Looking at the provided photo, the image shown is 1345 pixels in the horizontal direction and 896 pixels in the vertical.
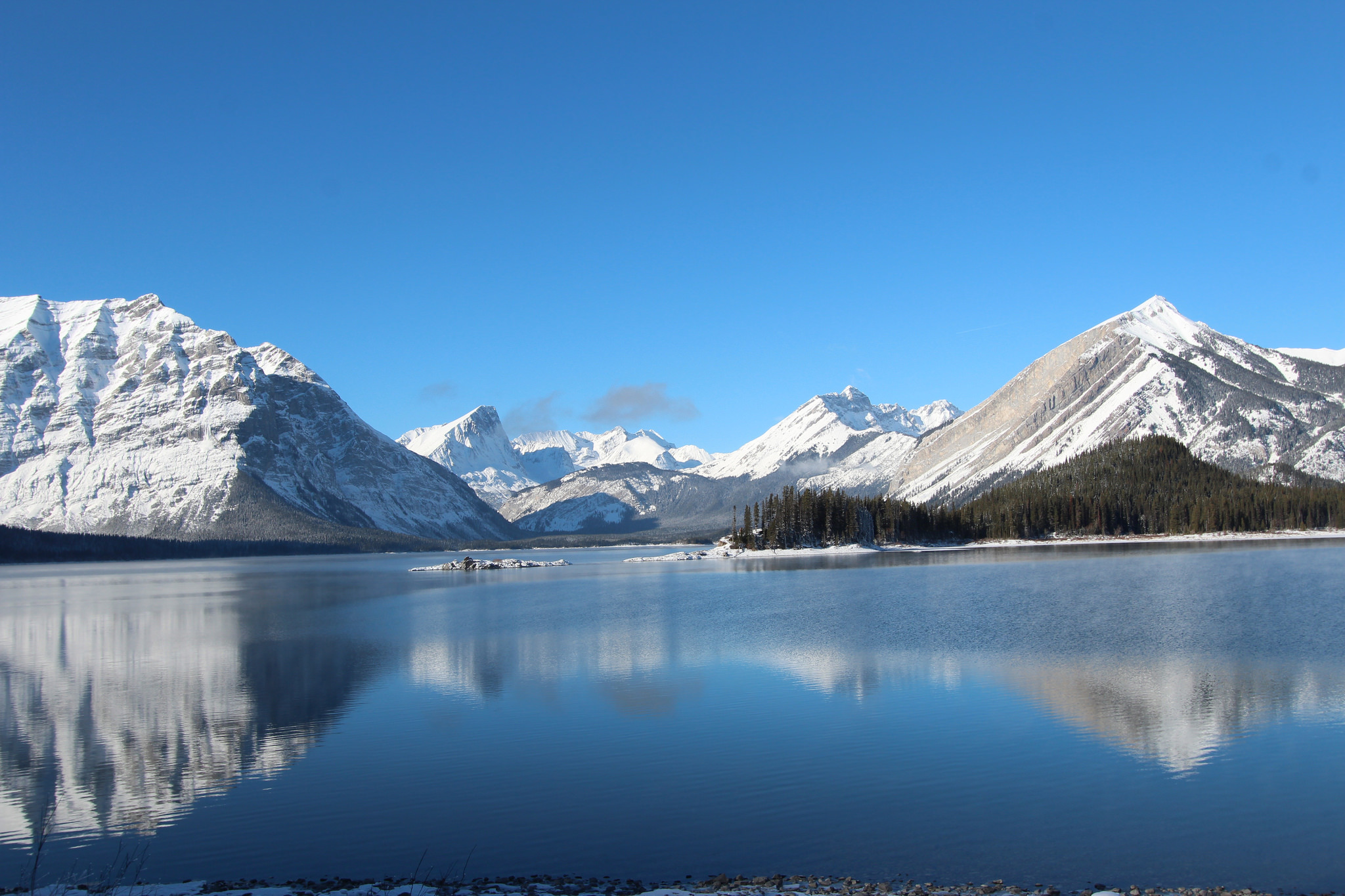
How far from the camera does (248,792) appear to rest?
25.2 m

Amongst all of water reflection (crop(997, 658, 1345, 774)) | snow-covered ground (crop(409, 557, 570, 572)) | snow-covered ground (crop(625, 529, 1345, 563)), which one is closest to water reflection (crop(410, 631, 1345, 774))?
water reflection (crop(997, 658, 1345, 774))

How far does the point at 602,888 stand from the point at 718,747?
→ 36.2 feet

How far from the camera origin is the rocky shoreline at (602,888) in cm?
1702

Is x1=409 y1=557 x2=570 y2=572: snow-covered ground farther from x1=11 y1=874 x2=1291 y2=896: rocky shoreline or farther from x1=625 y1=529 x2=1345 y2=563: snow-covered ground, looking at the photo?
x1=11 y1=874 x2=1291 y2=896: rocky shoreline

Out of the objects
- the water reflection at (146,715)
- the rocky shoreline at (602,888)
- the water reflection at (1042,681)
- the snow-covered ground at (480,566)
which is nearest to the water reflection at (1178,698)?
the water reflection at (1042,681)

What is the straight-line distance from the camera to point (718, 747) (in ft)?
93.5

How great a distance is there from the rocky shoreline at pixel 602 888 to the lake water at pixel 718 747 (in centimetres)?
67

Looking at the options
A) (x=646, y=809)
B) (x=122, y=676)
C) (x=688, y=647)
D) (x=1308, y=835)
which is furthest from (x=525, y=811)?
(x=122, y=676)

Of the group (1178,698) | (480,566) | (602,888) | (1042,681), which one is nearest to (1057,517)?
(480,566)

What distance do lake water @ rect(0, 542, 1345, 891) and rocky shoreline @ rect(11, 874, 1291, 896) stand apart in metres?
0.67

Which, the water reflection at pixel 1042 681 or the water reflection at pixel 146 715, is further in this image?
the water reflection at pixel 1042 681

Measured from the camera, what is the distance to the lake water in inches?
789

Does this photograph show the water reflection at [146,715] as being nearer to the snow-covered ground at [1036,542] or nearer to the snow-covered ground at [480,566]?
the snow-covered ground at [480,566]

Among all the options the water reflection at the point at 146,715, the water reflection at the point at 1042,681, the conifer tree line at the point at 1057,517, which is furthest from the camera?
the conifer tree line at the point at 1057,517
